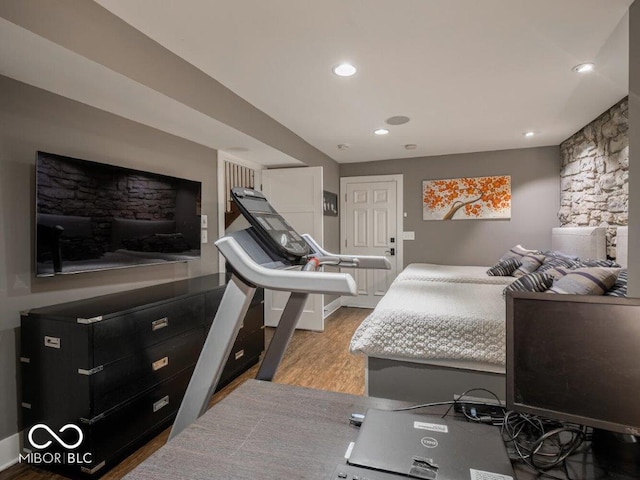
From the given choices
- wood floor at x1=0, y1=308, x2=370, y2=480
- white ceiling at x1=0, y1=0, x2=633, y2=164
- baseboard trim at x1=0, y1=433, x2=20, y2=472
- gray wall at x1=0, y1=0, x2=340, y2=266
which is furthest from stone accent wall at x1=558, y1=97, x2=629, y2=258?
baseboard trim at x1=0, y1=433, x2=20, y2=472

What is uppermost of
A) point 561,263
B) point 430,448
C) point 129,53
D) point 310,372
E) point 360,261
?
point 129,53

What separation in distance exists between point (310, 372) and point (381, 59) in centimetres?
250

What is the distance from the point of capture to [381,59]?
2.23 meters

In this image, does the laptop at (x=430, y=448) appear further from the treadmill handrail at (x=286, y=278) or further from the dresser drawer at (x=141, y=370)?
the dresser drawer at (x=141, y=370)

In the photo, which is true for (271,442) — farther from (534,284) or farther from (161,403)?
(534,284)

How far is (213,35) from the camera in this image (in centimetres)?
194

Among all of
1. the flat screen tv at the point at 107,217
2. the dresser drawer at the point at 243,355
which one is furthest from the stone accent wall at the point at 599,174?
the flat screen tv at the point at 107,217

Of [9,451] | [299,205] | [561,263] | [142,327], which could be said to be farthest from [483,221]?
[9,451]

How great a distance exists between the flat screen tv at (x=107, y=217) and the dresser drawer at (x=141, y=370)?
24.6 inches

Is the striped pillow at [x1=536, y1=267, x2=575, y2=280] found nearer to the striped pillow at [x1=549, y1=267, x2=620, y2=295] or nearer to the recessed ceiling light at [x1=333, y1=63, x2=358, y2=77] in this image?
the striped pillow at [x1=549, y1=267, x2=620, y2=295]

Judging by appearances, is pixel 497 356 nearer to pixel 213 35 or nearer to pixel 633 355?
pixel 633 355

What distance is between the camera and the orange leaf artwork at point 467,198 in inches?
189

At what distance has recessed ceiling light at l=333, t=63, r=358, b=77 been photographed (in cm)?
231

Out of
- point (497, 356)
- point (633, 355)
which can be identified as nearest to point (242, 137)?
point (497, 356)
